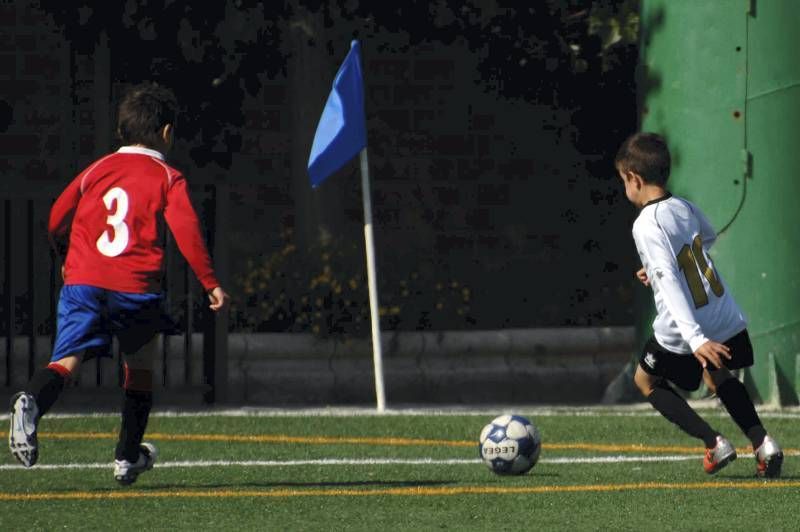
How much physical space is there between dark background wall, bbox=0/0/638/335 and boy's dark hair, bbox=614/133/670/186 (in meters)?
5.59

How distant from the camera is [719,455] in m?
8.27

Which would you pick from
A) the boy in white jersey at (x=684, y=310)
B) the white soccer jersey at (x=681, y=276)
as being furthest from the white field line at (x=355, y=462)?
the white soccer jersey at (x=681, y=276)

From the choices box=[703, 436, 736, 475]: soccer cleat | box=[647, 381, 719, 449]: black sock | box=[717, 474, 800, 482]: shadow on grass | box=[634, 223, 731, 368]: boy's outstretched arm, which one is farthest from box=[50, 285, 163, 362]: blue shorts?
box=[717, 474, 800, 482]: shadow on grass

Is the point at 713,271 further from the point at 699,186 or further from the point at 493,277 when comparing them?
the point at 493,277

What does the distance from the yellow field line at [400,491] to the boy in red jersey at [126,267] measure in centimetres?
32

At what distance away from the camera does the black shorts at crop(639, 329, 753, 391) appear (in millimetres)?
8430

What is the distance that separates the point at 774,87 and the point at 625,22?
4.43 ft

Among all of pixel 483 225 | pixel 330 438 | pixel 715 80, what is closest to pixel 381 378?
pixel 330 438

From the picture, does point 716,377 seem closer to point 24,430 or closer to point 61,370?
point 61,370

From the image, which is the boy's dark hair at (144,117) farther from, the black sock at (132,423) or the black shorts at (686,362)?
the black shorts at (686,362)

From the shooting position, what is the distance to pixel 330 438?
35.2 feet

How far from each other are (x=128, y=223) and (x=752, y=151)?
5795 mm

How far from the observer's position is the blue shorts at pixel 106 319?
8.16 metres

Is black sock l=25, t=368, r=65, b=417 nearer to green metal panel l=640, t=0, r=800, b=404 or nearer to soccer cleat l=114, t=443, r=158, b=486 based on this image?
soccer cleat l=114, t=443, r=158, b=486
